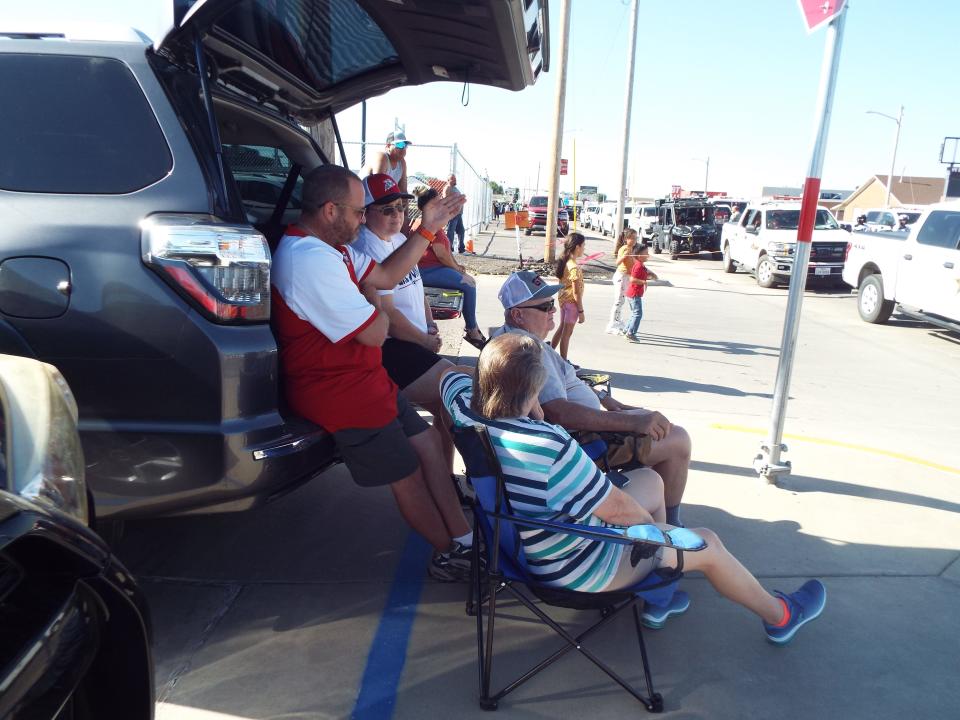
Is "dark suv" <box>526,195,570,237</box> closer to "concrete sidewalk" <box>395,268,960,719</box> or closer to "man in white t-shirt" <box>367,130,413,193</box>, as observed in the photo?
"man in white t-shirt" <box>367,130,413,193</box>

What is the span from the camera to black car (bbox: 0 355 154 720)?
1363 mm

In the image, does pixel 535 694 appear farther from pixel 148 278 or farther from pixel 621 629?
pixel 148 278

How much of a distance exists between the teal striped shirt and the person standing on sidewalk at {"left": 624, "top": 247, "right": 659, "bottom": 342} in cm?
657

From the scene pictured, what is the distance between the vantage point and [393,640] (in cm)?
289

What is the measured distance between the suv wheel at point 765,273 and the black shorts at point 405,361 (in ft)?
49.1

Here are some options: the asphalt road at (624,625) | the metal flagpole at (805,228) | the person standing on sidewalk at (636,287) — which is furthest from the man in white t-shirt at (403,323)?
the person standing on sidewalk at (636,287)

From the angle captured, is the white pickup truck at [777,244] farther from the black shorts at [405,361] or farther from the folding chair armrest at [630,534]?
the folding chair armrest at [630,534]

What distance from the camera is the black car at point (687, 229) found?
2450cm

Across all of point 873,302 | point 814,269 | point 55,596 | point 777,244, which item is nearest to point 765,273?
point 777,244

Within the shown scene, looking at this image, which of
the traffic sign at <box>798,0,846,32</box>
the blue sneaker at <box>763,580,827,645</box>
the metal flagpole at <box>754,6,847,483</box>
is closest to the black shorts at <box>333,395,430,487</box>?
the blue sneaker at <box>763,580,827,645</box>

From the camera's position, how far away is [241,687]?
2.57 metres

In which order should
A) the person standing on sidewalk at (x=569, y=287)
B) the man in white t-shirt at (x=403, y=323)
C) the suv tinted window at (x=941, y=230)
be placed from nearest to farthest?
the man in white t-shirt at (x=403, y=323) → the person standing on sidewalk at (x=569, y=287) → the suv tinted window at (x=941, y=230)

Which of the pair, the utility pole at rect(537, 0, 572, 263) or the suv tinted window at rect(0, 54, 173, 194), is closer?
the suv tinted window at rect(0, 54, 173, 194)

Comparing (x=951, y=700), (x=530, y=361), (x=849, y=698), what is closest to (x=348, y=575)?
(x=530, y=361)
